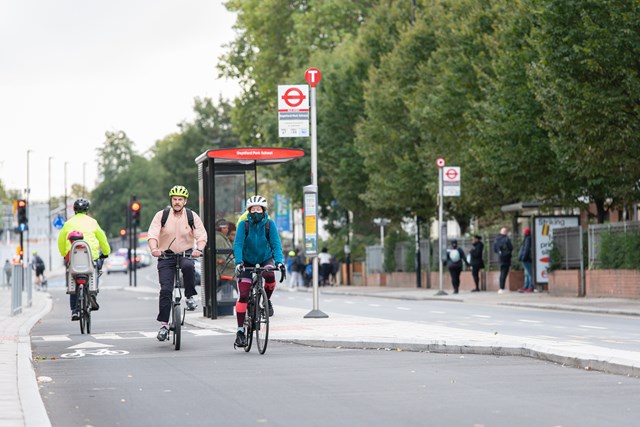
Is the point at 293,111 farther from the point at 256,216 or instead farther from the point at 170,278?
the point at 256,216

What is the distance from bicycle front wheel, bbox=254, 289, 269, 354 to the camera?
15531mm

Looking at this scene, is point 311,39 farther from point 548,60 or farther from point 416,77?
point 548,60

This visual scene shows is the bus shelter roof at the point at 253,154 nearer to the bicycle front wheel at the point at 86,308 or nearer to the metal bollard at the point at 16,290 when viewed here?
the bicycle front wheel at the point at 86,308

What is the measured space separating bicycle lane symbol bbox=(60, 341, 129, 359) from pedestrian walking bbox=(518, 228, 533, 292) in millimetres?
23538

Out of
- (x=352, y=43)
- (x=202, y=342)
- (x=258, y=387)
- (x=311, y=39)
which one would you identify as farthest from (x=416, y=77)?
(x=258, y=387)

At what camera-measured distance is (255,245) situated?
51.3 ft

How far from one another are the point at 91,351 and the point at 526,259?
25.3 m

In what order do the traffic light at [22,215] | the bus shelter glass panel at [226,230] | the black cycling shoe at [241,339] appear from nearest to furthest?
the black cycling shoe at [241,339]
the bus shelter glass panel at [226,230]
the traffic light at [22,215]

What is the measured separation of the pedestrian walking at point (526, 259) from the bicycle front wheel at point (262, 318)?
83.1 feet

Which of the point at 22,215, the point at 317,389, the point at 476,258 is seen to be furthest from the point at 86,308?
the point at 476,258

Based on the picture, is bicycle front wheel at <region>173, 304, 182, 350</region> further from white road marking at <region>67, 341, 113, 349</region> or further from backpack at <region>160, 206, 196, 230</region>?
white road marking at <region>67, 341, 113, 349</region>

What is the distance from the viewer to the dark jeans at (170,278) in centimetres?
1659

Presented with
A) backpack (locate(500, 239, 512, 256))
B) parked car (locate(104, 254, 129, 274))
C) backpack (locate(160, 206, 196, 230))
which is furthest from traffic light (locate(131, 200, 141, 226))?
parked car (locate(104, 254, 129, 274))

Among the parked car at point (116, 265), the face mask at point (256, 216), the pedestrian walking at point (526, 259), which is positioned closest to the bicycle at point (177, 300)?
the face mask at point (256, 216)
